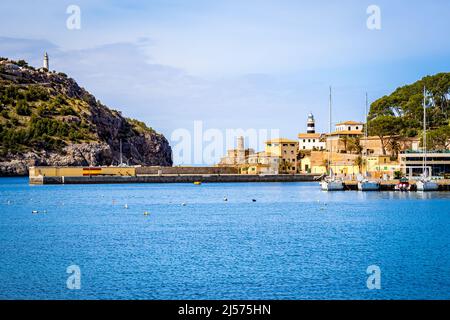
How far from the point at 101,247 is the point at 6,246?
5.62m

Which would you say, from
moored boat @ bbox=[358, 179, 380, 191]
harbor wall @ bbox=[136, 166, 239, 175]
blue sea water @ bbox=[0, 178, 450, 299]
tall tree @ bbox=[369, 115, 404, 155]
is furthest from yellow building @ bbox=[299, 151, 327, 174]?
blue sea water @ bbox=[0, 178, 450, 299]

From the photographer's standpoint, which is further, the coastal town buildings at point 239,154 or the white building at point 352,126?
the coastal town buildings at point 239,154

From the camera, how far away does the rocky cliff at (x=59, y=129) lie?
150238 mm

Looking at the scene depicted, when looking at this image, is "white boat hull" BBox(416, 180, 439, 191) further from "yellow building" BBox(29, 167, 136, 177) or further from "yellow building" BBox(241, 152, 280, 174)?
"yellow building" BBox(29, 167, 136, 177)

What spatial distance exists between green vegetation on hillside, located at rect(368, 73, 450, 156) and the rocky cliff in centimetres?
5974

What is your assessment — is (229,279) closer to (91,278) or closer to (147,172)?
(91,278)

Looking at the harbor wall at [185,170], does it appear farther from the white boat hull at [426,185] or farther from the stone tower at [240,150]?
the white boat hull at [426,185]

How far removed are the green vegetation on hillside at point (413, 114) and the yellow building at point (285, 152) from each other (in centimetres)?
1527

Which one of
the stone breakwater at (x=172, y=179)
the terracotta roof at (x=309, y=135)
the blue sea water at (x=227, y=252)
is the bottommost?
the blue sea water at (x=227, y=252)

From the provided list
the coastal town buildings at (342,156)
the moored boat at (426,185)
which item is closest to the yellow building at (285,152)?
the coastal town buildings at (342,156)

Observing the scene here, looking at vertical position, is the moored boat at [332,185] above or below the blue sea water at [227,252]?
above

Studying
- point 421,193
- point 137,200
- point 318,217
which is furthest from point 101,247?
point 421,193
